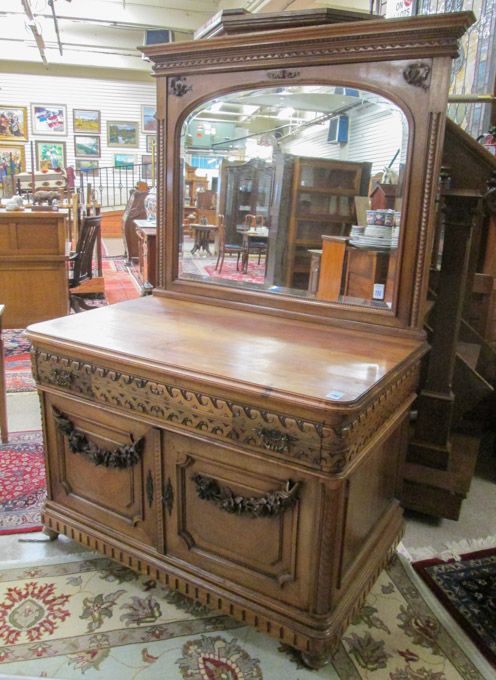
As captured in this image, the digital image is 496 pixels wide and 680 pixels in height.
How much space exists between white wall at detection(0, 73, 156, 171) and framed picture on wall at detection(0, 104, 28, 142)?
3.7 inches

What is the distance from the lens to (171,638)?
1497 millimetres

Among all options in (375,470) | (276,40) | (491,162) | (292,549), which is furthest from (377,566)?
(276,40)

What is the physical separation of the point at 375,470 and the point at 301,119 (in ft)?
3.73

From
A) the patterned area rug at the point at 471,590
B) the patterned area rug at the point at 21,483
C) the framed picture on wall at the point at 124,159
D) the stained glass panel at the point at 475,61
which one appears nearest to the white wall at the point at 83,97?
the framed picture on wall at the point at 124,159

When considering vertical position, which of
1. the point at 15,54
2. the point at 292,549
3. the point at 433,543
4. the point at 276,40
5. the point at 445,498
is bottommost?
the point at 433,543

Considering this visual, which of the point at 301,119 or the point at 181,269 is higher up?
the point at 301,119

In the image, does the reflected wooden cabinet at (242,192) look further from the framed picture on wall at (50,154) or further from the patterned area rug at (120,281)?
the framed picture on wall at (50,154)

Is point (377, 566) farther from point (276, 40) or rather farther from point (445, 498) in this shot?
point (276, 40)

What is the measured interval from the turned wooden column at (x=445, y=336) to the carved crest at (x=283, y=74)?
0.69 metres

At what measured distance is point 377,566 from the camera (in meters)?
1.61

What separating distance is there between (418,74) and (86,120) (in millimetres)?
13100

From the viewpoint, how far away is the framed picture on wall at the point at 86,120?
12894 millimetres

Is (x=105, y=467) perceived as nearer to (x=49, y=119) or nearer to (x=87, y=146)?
(x=87, y=146)

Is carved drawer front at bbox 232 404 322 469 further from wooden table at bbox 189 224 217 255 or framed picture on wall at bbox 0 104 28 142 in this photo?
framed picture on wall at bbox 0 104 28 142
